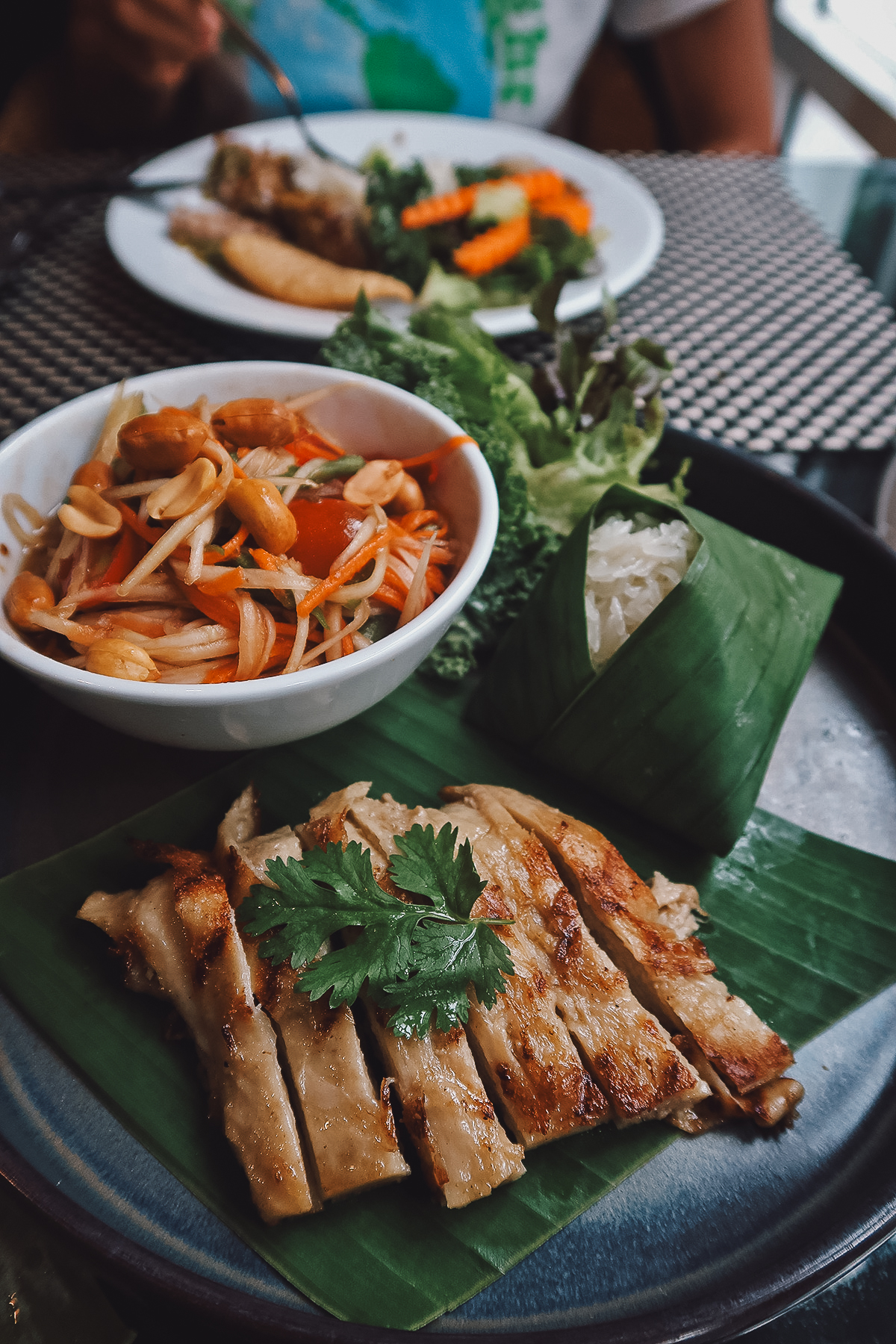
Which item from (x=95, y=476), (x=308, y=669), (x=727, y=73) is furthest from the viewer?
(x=727, y=73)

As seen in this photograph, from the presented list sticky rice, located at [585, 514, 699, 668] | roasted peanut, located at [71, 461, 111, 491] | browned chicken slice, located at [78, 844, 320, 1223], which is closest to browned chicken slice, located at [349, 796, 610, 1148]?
browned chicken slice, located at [78, 844, 320, 1223]

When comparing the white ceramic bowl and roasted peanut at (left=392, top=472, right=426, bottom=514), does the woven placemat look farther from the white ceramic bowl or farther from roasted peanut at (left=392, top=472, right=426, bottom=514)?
roasted peanut at (left=392, top=472, right=426, bottom=514)

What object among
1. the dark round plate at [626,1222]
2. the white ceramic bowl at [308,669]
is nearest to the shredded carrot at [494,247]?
the white ceramic bowl at [308,669]

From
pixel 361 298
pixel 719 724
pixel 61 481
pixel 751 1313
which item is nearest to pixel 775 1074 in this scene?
pixel 751 1313

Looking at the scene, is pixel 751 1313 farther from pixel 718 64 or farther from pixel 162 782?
pixel 718 64

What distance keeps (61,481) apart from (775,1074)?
173 centimetres

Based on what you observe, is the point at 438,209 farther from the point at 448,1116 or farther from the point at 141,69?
the point at 448,1116

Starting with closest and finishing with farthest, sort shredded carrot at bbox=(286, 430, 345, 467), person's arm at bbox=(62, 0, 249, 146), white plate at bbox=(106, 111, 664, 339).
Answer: shredded carrot at bbox=(286, 430, 345, 467) < white plate at bbox=(106, 111, 664, 339) < person's arm at bbox=(62, 0, 249, 146)

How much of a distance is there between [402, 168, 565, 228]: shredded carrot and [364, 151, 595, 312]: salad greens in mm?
33

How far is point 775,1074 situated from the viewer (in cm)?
131

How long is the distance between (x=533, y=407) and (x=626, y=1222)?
1920mm

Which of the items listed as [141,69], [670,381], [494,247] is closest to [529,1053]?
[670,381]

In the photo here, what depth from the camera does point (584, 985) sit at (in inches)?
53.1

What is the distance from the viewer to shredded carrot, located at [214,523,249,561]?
1573mm
